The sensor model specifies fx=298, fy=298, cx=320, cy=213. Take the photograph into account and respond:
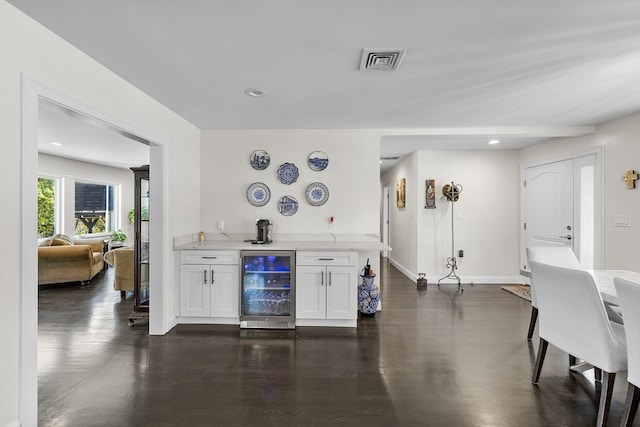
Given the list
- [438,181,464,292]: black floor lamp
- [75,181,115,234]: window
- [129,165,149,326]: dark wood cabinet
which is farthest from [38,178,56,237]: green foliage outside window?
[438,181,464,292]: black floor lamp

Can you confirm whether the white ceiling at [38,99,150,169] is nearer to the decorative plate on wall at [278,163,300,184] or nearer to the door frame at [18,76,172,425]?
the door frame at [18,76,172,425]

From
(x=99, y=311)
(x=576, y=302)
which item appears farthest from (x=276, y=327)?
(x=576, y=302)

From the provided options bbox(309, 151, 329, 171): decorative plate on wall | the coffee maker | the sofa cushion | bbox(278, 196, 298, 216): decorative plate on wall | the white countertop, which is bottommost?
the sofa cushion

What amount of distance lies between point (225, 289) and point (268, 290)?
18.9 inches

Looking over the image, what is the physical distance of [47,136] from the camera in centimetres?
447

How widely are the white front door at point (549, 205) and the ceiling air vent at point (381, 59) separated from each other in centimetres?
363

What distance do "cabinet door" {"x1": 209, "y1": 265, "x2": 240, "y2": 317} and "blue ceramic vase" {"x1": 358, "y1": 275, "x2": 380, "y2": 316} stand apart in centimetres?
146

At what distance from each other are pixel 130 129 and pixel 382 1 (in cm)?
225

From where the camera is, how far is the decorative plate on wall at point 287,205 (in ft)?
12.9

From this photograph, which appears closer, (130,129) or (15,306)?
(15,306)

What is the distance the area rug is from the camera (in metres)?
4.35

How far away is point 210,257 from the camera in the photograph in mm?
3350

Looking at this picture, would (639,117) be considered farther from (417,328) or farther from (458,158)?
(417,328)

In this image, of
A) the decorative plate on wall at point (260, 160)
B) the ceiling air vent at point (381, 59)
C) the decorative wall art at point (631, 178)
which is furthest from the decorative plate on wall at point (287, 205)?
the decorative wall art at point (631, 178)
